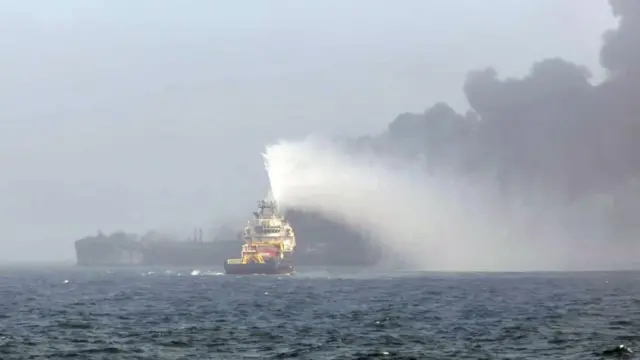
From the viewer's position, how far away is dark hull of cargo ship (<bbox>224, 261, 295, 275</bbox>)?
16788 cm

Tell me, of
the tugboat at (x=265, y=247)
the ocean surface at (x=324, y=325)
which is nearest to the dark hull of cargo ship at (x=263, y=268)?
the tugboat at (x=265, y=247)

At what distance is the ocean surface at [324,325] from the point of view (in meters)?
51.5

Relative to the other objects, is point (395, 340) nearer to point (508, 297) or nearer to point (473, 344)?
point (473, 344)

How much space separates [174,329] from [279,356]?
15704 millimetres

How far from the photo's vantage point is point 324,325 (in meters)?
66.1

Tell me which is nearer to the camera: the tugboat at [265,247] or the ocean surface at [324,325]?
the ocean surface at [324,325]

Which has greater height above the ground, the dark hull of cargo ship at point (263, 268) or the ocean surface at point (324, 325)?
the dark hull of cargo ship at point (263, 268)

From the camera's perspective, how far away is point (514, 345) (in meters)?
53.5

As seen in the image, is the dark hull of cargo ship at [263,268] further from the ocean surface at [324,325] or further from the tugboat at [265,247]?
the ocean surface at [324,325]

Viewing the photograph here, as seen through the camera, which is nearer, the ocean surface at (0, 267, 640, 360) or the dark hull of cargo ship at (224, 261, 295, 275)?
the ocean surface at (0, 267, 640, 360)


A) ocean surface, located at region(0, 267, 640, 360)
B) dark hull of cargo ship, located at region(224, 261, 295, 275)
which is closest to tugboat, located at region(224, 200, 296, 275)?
dark hull of cargo ship, located at region(224, 261, 295, 275)

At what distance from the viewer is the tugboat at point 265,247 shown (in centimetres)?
16875

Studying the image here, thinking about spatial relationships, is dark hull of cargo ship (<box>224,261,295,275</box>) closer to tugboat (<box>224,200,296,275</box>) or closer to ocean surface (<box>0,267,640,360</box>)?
tugboat (<box>224,200,296,275</box>)

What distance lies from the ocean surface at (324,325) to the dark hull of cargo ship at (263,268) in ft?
206
